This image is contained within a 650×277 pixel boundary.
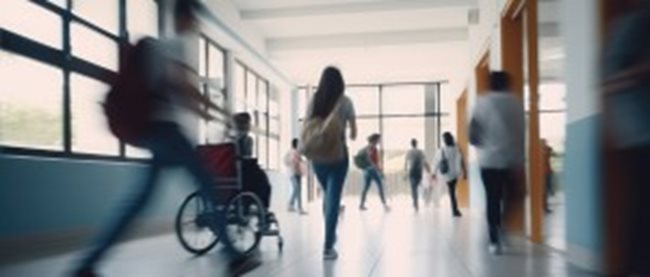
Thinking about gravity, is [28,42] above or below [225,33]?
below

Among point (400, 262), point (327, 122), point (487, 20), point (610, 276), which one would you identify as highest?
point (487, 20)

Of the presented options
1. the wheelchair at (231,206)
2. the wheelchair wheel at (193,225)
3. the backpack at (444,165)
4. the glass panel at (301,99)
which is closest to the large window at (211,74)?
the backpack at (444,165)

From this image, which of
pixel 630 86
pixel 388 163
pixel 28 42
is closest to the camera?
pixel 630 86

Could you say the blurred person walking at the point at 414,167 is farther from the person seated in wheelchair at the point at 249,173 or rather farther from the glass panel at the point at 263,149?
the person seated in wheelchair at the point at 249,173

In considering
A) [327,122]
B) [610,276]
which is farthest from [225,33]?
[610,276]

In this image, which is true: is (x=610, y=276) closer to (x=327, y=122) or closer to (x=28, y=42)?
(x=327, y=122)

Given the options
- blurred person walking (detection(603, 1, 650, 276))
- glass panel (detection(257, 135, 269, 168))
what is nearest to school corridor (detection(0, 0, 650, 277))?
blurred person walking (detection(603, 1, 650, 276))

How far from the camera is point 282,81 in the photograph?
14.8 meters

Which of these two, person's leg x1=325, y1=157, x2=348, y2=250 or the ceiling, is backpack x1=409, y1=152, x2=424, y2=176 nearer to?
the ceiling

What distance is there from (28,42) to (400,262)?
3.01 metres

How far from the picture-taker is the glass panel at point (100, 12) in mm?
5531

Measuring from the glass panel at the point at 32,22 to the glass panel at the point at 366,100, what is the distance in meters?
11.9

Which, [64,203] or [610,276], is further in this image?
[64,203]

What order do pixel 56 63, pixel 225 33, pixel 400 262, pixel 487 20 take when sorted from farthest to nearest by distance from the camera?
pixel 225 33, pixel 487 20, pixel 56 63, pixel 400 262
